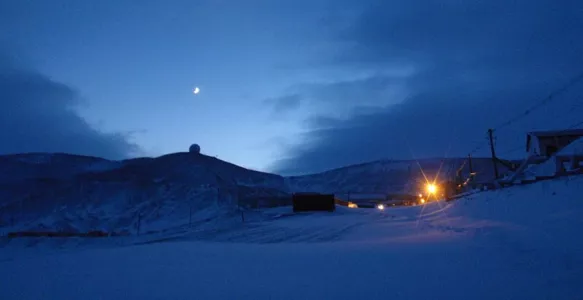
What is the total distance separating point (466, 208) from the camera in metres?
20.5

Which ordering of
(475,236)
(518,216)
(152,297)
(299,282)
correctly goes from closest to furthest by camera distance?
(152,297), (299,282), (475,236), (518,216)

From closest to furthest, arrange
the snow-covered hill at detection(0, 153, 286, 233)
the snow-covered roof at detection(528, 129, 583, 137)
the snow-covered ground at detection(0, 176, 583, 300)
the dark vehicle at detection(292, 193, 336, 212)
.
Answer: the snow-covered ground at detection(0, 176, 583, 300), the snow-covered roof at detection(528, 129, 583, 137), the dark vehicle at detection(292, 193, 336, 212), the snow-covered hill at detection(0, 153, 286, 233)

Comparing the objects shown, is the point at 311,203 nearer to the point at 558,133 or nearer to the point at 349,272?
the point at 558,133

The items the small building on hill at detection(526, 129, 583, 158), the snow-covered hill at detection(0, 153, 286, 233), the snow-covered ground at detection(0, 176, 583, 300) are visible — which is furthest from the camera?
the snow-covered hill at detection(0, 153, 286, 233)

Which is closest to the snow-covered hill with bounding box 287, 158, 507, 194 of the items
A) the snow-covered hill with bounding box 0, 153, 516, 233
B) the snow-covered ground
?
the snow-covered hill with bounding box 0, 153, 516, 233

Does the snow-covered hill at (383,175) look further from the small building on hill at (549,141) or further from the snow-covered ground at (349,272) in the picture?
the snow-covered ground at (349,272)

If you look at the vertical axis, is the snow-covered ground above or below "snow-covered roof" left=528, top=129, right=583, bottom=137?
below

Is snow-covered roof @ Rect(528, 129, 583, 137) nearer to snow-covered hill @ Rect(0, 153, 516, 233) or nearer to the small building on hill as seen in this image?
the small building on hill

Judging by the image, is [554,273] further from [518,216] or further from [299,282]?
[518,216]

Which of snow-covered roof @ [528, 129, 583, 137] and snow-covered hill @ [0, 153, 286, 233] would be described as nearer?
snow-covered roof @ [528, 129, 583, 137]

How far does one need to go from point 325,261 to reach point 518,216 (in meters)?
9.20

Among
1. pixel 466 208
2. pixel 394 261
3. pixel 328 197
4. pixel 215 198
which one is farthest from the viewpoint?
pixel 215 198

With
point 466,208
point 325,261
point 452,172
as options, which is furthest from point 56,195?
point 452,172

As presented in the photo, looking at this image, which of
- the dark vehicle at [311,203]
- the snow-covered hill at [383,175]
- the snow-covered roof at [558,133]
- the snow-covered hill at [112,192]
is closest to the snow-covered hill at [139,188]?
the snow-covered hill at [112,192]
